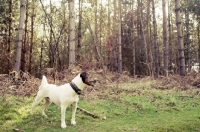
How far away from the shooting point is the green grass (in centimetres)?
522

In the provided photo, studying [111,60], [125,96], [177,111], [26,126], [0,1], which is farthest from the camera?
[111,60]

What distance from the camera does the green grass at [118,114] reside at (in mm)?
5223

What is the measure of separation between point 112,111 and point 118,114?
23 centimetres

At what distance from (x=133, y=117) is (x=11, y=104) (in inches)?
122

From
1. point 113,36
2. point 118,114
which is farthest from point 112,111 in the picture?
point 113,36

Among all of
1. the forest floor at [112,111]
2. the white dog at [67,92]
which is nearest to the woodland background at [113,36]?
the forest floor at [112,111]

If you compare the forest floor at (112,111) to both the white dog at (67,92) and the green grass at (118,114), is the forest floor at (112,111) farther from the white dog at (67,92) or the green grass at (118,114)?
the white dog at (67,92)

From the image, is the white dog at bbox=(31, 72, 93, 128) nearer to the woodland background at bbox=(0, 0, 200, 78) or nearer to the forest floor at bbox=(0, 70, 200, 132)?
the forest floor at bbox=(0, 70, 200, 132)

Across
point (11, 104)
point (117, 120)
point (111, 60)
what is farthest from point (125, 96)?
point (111, 60)

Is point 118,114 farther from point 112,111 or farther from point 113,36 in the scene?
point 113,36

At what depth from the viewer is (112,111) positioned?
259 inches

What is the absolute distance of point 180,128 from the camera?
544 centimetres

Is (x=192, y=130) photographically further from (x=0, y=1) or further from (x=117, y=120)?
(x=0, y=1)

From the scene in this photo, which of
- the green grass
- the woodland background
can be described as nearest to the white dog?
the green grass
